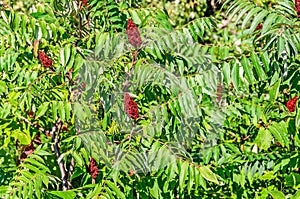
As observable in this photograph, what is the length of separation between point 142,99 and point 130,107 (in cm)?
33

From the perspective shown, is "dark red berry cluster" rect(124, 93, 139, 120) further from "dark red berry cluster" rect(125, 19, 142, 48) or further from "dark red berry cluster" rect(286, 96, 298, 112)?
"dark red berry cluster" rect(286, 96, 298, 112)

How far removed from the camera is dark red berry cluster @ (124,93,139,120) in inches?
85.8

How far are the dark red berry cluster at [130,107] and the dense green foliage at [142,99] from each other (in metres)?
0.04

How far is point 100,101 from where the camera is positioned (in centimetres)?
238

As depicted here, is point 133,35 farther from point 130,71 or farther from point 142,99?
point 142,99

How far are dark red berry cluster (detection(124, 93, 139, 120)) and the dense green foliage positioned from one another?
0.04 metres

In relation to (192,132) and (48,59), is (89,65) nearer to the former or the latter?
(48,59)

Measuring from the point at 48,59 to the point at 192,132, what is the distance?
2.64ft

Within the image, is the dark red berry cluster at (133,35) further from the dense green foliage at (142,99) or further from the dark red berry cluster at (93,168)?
the dark red berry cluster at (93,168)

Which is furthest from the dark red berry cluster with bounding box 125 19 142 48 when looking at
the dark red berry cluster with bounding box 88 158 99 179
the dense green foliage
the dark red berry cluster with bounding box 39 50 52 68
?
the dark red berry cluster with bounding box 88 158 99 179

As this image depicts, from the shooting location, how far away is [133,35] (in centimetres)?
222

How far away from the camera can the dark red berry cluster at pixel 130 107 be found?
2.18 m

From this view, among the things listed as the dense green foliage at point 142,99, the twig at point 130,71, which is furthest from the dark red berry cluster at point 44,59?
the twig at point 130,71

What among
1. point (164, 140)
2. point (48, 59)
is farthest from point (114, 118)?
point (48, 59)
